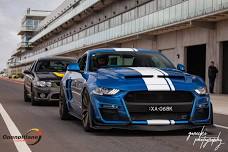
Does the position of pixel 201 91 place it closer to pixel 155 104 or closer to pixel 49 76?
pixel 155 104

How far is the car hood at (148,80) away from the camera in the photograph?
7.87m

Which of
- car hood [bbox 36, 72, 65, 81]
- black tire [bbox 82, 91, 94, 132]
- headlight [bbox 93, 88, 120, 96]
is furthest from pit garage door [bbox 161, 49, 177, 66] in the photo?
headlight [bbox 93, 88, 120, 96]

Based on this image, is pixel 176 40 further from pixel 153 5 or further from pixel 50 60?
pixel 50 60

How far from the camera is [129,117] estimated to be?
25.7 feet

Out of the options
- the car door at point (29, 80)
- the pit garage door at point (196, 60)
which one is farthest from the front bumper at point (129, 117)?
the pit garage door at point (196, 60)

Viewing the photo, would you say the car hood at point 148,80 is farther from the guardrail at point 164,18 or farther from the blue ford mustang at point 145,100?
the guardrail at point 164,18

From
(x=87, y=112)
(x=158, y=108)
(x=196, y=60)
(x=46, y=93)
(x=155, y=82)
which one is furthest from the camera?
(x=196, y=60)

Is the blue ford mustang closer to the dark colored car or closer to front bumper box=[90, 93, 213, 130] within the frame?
front bumper box=[90, 93, 213, 130]

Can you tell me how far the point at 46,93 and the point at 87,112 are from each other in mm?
7253

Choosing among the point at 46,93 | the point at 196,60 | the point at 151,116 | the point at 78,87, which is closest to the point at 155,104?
the point at 151,116

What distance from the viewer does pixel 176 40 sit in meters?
33.4

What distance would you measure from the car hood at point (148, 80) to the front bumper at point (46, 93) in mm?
7236

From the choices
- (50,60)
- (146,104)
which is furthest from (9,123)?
(50,60)

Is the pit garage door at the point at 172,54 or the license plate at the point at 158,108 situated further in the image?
the pit garage door at the point at 172,54
